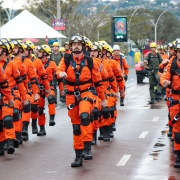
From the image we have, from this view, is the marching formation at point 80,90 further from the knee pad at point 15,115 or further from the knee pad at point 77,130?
the knee pad at point 15,115

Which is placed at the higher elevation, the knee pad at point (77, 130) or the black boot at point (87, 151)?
the knee pad at point (77, 130)

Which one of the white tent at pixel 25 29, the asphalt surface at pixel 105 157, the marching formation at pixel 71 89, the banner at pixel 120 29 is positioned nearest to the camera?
the asphalt surface at pixel 105 157

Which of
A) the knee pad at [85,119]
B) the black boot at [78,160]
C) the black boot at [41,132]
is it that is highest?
the knee pad at [85,119]

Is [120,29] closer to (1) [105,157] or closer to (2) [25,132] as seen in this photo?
(2) [25,132]

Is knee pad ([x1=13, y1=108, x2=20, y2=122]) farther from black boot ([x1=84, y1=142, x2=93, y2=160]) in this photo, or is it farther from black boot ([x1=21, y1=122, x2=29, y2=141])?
black boot ([x1=84, y1=142, x2=93, y2=160])

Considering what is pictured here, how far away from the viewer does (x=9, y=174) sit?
10648 millimetres

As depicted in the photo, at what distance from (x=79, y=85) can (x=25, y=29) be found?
19.3 m

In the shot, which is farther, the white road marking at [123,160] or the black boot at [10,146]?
the black boot at [10,146]

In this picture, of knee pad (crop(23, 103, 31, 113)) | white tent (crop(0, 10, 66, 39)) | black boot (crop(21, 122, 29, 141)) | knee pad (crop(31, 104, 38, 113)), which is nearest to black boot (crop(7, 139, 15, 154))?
knee pad (crop(23, 103, 31, 113))

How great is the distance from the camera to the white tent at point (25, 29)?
30.0 metres

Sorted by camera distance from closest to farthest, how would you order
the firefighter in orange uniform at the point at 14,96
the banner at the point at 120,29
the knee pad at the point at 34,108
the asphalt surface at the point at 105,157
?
the asphalt surface at the point at 105,157, the firefighter in orange uniform at the point at 14,96, the knee pad at the point at 34,108, the banner at the point at 120,29

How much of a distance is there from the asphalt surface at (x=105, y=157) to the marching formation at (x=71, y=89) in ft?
1.01

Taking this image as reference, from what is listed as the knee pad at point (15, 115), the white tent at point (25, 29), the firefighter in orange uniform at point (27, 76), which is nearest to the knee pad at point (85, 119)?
the knee pad at point (15, 115)

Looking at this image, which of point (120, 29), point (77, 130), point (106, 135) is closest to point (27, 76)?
point (106, 135)
